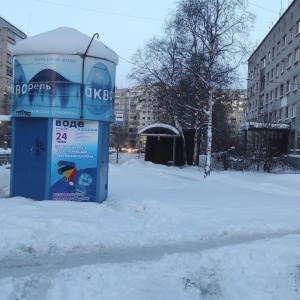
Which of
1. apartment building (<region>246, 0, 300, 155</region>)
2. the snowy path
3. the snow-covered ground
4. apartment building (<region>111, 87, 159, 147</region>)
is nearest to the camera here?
the snow-covered ground

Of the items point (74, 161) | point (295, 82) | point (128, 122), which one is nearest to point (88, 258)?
point (74, 161)

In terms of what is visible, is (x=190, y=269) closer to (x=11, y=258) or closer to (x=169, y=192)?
(x=11, y=258)

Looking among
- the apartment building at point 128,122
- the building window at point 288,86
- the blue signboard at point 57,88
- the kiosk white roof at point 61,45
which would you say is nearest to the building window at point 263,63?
the building window at point 288,86

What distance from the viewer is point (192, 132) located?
3022 cm

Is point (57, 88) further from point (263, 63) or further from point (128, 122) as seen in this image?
point (128, 122)

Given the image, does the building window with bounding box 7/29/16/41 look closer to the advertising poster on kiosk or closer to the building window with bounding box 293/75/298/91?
the building window with bounding box 293/75/298/91

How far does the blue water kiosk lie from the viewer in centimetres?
853

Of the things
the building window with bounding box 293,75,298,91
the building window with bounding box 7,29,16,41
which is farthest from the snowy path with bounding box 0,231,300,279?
the building window with bounding box 7,29,16,41

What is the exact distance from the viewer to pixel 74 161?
866cm

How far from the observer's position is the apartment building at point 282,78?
126 ft

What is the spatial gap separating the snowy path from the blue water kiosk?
308 cm

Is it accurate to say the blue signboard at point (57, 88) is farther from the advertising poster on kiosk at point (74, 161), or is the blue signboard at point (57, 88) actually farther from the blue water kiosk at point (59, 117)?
the advertising poster on kiosk at point (74, 161)

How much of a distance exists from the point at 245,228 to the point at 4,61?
8333cm

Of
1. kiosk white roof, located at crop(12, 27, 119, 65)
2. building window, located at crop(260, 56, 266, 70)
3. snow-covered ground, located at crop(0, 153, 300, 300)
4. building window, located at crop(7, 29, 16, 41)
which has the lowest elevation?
snow-covered ground, located at crop(0, 153, 300, 300)
